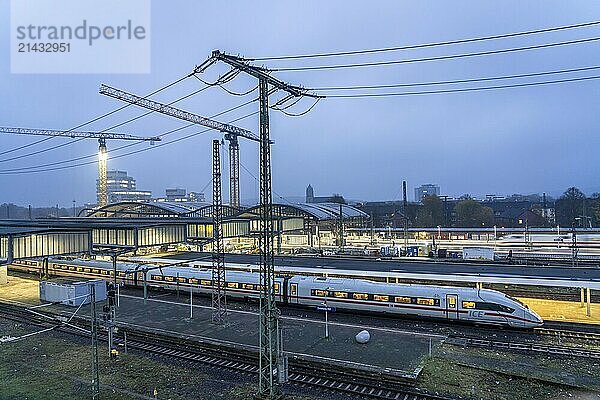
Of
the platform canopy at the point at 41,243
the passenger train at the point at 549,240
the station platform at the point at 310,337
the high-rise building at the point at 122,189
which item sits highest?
the high-rise building at the point at 122,189

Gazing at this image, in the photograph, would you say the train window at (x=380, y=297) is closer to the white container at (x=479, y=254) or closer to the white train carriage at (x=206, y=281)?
the white train carriage at (x=206, y=281)

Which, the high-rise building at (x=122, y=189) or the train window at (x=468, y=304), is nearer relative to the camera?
the train window at (x=468, y=304)

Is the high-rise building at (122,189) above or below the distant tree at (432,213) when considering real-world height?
above

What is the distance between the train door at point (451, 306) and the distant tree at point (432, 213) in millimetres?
67537

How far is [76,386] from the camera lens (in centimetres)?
1495

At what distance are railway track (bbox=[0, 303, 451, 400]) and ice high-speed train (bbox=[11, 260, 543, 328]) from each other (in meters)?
7.52

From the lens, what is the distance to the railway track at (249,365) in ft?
46.7

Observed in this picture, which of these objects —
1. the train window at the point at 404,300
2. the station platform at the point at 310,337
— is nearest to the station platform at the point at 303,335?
the station platform at the point at 310,337

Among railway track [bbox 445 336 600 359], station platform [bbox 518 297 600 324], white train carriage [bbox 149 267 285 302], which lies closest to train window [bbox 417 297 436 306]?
railway track [bbox 445 336 600 359]

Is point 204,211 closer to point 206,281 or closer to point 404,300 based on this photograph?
point 206,281

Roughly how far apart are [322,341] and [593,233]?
197ft

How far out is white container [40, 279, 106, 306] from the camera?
2744 cm

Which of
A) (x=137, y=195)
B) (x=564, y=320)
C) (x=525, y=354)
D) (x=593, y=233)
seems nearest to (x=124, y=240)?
(x=525, y=354)

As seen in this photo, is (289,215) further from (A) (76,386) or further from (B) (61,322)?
(A) (76,386)
